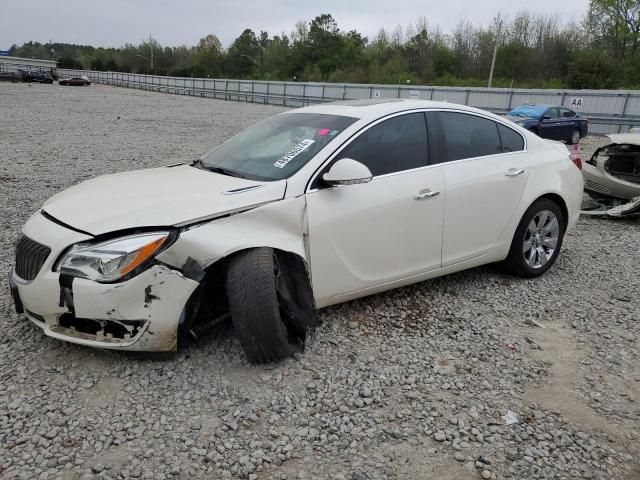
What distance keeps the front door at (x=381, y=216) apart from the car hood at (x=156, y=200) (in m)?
0.40

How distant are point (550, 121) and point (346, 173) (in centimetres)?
1792

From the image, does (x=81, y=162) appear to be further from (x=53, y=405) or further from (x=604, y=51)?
(x=604, y=51)

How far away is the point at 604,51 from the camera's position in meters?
50.5

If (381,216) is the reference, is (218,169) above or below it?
above

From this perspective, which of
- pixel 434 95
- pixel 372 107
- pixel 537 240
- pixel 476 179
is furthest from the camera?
pixel 434 95

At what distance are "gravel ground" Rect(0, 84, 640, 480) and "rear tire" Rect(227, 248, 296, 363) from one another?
0.22 meters

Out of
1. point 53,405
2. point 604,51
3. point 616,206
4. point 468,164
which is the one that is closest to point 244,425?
point 53,405

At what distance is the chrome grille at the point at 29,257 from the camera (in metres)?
2.96

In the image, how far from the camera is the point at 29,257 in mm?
3041

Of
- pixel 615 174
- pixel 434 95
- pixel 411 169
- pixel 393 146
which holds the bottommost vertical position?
pixel 615 174

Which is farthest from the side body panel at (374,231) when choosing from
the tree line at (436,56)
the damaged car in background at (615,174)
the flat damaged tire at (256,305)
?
the tree line at (436,56)

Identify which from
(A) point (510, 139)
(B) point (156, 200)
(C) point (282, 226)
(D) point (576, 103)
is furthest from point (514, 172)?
(D) point (576, 103)

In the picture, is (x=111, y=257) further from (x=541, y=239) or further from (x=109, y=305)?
(x=541, y=239)

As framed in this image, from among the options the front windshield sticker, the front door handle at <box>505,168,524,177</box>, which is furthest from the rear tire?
the front door handle at <box>505,168,524,177</box>
